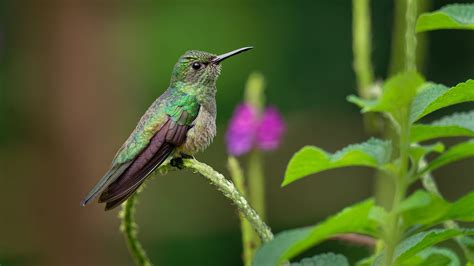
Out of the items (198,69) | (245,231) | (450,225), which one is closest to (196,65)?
(198,69)

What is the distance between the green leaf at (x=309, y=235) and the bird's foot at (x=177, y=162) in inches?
24.4

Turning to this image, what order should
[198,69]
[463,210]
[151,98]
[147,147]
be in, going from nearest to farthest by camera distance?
[463,210]
[147,147]
[198,69]
[151,98]

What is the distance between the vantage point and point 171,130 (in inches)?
67.8

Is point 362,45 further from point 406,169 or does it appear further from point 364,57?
point 406,169

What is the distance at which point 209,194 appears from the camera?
31.7ft

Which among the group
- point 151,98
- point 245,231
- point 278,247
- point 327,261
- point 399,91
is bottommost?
point 151,98

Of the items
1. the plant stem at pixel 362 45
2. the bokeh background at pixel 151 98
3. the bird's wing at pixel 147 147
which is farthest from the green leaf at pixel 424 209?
the bokeh background at pixel 151 98

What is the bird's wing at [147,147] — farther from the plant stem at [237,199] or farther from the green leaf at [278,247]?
the green leaf at [278,247]

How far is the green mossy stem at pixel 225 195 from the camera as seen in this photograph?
0.92 meters

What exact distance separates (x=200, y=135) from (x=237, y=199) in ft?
2.51

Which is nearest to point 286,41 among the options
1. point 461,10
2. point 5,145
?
point 5,145

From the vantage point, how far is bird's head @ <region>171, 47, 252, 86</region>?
192 cm

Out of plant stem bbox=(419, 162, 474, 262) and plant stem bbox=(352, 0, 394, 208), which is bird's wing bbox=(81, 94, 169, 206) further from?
plant stem bbox=(419, 162, 474, 262)

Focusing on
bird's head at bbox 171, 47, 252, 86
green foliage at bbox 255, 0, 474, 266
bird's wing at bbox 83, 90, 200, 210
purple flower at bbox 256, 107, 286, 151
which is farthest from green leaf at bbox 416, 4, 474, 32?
purple flower at bbox 256, 107, 286, 151
